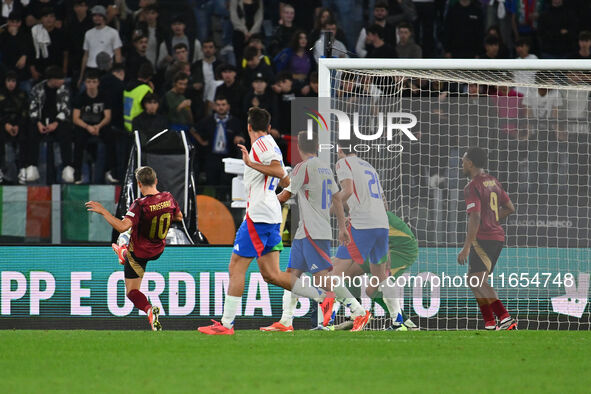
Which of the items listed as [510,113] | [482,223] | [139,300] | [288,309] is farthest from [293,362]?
[510,113]

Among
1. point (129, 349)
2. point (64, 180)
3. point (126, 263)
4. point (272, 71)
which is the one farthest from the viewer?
point (272, 71)

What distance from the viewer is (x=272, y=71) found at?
16969mm

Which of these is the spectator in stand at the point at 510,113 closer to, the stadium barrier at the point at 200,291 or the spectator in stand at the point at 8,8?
the stadium barrier at the point at 200,291

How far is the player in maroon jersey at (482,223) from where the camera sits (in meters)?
11.9

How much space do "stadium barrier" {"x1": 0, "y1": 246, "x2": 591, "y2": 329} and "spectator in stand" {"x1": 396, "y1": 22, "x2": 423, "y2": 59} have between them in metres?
5.39

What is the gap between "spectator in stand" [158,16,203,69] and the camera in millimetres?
17655

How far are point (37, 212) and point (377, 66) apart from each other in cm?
503

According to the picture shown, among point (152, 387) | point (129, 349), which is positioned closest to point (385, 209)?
point (129, 349)

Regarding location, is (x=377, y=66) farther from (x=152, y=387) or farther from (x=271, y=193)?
(x=152, y=387)

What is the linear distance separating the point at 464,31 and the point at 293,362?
35.2 feet

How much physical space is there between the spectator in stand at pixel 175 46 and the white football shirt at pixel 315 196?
698 centimetres

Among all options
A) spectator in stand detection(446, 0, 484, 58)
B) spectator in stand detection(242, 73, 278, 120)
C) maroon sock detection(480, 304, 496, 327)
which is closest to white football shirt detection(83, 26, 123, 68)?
spectator in stand detection(242, 73, 278, 120)

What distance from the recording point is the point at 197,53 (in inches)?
709

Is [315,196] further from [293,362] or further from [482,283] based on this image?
[293,362]
